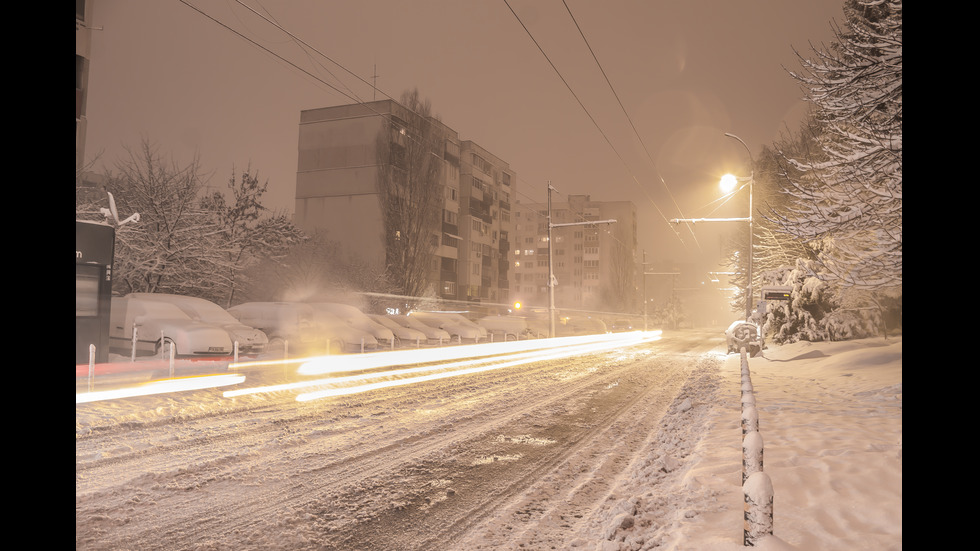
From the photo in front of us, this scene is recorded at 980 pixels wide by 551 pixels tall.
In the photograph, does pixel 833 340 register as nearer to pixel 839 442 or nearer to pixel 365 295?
pixel 839 442

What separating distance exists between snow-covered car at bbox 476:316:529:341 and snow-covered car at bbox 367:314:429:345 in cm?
999

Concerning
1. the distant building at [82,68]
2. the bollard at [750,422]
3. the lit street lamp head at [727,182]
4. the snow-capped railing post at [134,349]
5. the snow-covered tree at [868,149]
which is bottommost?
the snow-capped railing post at [134,349]

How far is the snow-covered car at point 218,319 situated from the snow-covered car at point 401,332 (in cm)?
754

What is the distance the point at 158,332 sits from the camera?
49.7 ft

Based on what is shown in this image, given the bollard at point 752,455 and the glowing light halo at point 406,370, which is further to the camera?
the glowing light halo at point 406,370

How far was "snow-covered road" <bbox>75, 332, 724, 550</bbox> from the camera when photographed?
4.35 metres

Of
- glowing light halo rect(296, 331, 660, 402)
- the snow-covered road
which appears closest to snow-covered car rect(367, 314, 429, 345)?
glowing light halo rect(296, 331, 660, 402)

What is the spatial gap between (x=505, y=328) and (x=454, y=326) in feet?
21.2

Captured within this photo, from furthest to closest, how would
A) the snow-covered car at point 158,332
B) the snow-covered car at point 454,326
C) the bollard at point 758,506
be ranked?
the snow-covered car at point 454,326 → the snow-covered car at point 158,332 → the bollard at point 758,506

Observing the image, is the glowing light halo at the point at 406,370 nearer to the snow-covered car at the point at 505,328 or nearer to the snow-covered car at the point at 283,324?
the snow-covered car at the point at 283,324

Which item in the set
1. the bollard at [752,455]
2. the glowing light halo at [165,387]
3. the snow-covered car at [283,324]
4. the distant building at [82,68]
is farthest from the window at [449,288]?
the bollard at [752,455]

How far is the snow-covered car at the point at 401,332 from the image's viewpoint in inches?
989

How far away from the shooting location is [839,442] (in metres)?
6.56

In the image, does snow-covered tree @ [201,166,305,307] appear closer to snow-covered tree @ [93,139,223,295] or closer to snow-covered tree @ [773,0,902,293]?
snow-covered tree @ [93,139,223,295]
